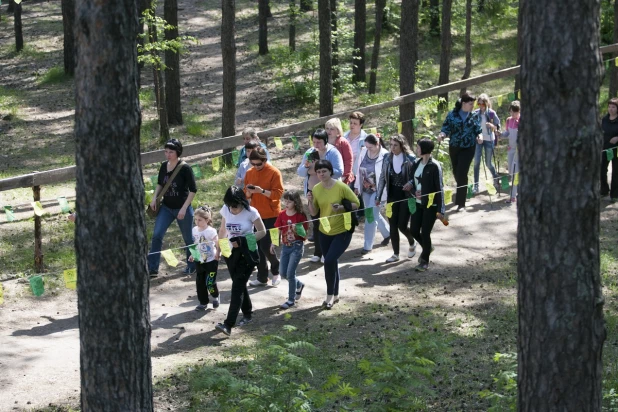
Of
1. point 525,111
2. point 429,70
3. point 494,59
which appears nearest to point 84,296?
point 525,111

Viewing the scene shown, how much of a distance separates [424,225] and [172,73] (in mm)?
11865

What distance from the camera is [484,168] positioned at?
17.2 m

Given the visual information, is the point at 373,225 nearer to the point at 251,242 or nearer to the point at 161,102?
the point at 251,242

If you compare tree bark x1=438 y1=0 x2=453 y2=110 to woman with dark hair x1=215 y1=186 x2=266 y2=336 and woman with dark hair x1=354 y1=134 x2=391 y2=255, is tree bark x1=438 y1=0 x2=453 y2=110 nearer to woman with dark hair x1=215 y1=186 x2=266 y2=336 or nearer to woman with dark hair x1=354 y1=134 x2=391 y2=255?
woman with dark hair x1=354 y1=134 x2=391 y2=255

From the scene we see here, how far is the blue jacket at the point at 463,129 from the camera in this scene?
15.1 meters

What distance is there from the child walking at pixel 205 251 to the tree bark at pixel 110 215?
4760 mm

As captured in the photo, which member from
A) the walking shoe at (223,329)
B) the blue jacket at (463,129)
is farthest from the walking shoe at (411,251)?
the walking shoe at (223,329)

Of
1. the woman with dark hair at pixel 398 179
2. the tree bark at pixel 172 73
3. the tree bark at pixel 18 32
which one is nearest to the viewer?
the woman with dark hair at pixel 398 179

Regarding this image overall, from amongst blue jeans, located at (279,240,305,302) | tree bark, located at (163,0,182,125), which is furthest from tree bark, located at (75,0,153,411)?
tree bark, located at (163,0,182,125)

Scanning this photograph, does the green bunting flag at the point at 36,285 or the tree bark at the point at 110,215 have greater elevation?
the tree bark at the point at 110,215

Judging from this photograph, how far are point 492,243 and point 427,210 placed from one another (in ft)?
7.34

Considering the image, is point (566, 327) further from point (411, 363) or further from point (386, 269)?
point (386, 269)

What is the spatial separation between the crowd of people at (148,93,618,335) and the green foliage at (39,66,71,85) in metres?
16.1

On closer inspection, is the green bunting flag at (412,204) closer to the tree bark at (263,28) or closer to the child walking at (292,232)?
the child walking at (292,232)
